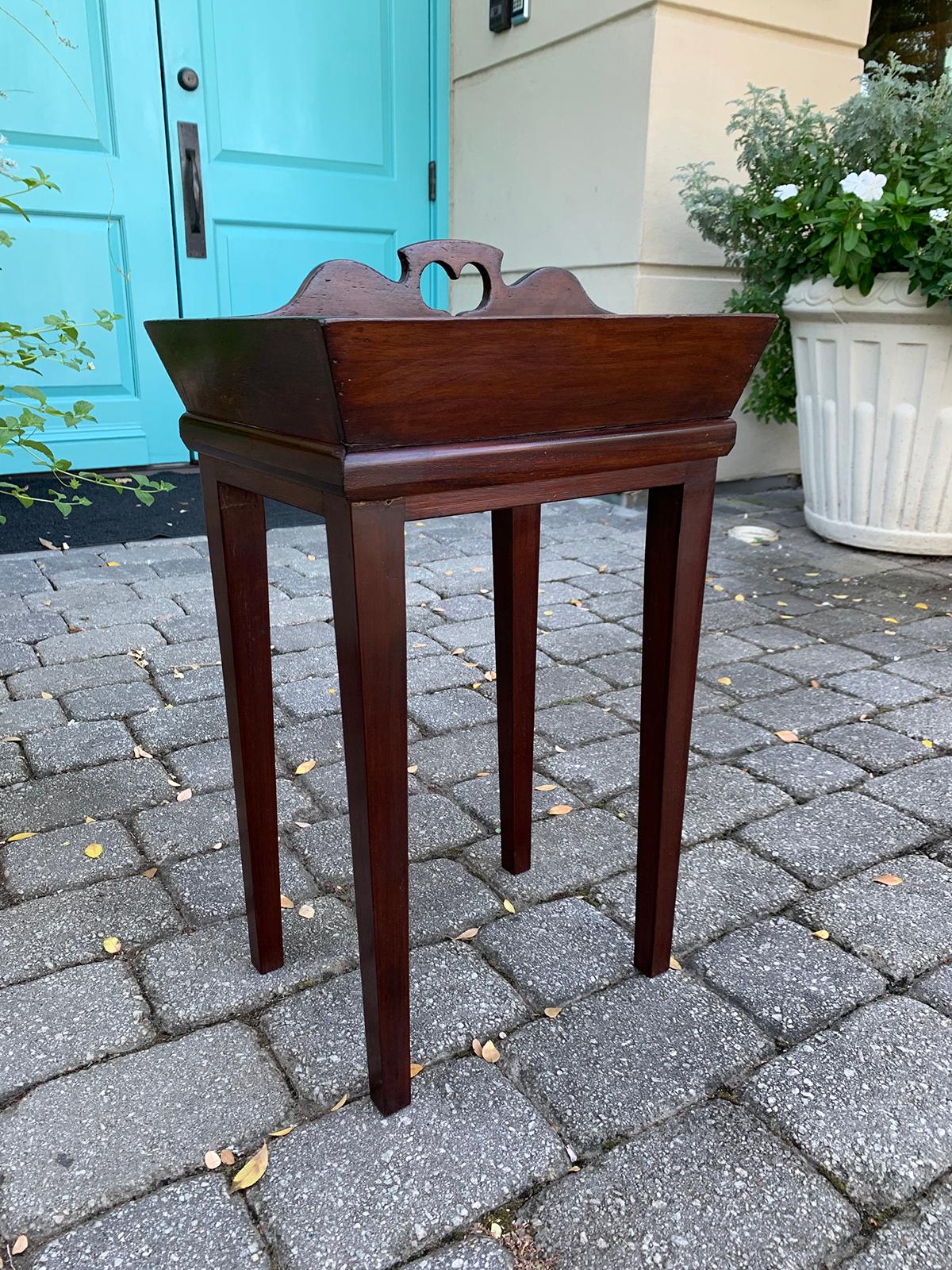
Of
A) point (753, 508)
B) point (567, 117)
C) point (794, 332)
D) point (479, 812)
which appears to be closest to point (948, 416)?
point (794, 332)

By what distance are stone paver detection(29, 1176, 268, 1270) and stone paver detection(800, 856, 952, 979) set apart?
3.16 ft

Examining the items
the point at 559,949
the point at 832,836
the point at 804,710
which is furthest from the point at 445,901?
the point at 804,710

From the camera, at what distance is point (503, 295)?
1.24 metres

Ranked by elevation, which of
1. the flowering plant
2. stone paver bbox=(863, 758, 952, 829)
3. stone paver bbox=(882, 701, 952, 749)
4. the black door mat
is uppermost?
the flowering plant

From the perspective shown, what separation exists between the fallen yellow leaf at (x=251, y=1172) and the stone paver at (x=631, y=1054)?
0.32m

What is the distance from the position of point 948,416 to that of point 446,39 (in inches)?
122

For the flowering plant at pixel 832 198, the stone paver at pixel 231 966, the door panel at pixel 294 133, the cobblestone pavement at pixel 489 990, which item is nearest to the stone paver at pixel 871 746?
the cobblestone pavement at pixel 489 990

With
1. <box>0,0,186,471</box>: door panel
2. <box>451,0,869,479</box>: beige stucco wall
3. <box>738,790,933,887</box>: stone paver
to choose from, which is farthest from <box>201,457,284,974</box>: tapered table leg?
<box>451,0,869,479</box>: beige stucco wall

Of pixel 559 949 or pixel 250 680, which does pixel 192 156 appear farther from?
pixel 559 949

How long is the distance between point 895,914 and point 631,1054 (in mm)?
572

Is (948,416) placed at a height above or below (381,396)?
below

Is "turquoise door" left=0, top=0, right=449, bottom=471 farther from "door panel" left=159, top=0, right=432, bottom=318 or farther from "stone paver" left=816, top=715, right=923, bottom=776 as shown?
"stone paver" left=816, top=715, right=923, bottom=776

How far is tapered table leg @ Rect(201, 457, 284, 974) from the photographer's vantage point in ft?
3.97

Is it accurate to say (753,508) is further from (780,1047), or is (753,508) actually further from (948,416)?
(780,1047)
